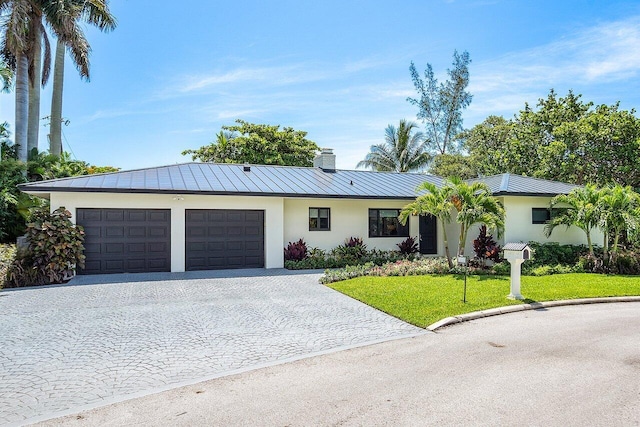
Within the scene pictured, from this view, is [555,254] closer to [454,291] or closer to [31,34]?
[454,291]

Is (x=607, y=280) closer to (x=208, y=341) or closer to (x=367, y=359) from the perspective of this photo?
(x=367, y=359)

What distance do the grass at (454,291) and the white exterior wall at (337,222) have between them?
408 cm

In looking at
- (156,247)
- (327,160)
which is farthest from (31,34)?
(327,160)

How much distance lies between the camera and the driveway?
383cm

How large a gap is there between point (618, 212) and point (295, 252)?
10.9 meters

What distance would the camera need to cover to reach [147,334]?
6.59 meters

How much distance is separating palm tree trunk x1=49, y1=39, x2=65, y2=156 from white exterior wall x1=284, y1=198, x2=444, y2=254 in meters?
15.5

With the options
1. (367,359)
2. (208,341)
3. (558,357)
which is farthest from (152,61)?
(558,357)

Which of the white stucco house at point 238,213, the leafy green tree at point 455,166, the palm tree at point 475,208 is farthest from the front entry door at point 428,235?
the leafy green tree at point 455,166

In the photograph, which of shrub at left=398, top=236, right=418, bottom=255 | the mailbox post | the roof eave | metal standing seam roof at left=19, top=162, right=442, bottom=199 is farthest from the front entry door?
the mailbox post

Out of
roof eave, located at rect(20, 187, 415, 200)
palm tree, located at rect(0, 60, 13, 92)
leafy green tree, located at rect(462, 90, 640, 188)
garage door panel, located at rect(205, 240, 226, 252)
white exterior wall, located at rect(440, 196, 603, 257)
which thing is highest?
palm tree, located at rect(0, 60, 13, 92)

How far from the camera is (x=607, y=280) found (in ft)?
39.4

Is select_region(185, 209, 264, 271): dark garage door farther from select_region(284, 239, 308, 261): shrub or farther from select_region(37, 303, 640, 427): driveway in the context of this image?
select_region(37, 303, 640, 427): driveway

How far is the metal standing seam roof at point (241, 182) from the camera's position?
40.8ft
